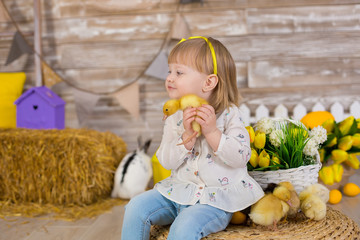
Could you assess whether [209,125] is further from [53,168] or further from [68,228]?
Answer: [53,168]

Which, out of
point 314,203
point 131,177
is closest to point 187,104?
point 314,203

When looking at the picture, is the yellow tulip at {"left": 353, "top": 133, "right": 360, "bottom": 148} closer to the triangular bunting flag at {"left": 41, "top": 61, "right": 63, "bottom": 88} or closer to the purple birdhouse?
the purple birdhouse

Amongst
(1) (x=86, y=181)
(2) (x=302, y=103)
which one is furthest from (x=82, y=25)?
(2) (x=302, y=103)

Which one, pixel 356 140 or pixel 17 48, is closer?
pixel 356 140

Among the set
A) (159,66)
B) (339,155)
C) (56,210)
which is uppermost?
(159,66)

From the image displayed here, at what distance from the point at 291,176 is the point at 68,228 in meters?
→ 0.91

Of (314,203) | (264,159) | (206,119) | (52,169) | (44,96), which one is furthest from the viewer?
(44,96)

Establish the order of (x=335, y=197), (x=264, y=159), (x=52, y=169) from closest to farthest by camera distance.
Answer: (x=264, y=159)
(x=335, y=197)
(x=52, y=169)

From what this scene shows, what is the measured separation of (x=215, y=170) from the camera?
1101mm

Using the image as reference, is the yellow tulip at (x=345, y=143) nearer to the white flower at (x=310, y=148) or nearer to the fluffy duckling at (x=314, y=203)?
the white flower at (x=310, y=148)

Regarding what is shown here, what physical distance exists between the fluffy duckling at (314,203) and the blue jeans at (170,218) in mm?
222

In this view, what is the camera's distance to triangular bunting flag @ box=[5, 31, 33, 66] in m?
2.69

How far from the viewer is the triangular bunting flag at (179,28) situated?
8.52 feet

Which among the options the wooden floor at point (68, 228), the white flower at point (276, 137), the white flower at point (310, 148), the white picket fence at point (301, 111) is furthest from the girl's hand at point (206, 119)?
the white picket fence at point (301, 111)
